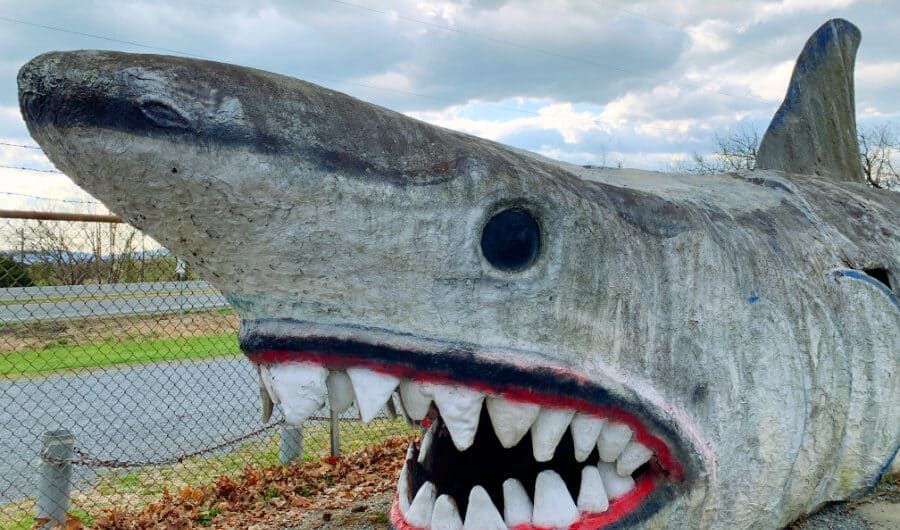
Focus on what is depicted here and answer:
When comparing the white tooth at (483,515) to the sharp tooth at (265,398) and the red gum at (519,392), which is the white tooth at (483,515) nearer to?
the red gum at (519,392)

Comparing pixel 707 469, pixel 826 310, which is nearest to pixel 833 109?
pixel 826 310

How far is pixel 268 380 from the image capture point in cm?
177

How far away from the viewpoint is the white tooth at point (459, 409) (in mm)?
1779

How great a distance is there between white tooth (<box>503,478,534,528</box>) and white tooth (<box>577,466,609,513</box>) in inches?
5.8

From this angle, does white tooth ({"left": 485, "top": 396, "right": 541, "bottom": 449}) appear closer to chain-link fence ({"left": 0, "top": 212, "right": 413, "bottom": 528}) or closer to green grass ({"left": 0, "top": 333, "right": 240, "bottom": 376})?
chain-link fence ({"left": 0, "top": 212, "right": 413, "bottom": 528})

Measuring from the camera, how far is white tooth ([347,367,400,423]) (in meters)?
1.72

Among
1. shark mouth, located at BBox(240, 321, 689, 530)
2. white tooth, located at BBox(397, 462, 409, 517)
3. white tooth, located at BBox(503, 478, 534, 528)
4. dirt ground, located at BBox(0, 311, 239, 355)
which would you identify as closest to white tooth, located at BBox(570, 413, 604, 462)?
shark mouth, located at BBox(240, 321, 689, 530)

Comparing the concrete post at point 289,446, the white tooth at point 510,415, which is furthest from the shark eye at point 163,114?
the concrete post at point 289,446

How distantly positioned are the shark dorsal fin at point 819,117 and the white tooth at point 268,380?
343cm

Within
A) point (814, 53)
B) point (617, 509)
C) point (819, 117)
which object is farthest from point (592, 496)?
point (814, 53)

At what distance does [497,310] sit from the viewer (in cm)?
182

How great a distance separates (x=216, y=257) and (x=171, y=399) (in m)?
8.86

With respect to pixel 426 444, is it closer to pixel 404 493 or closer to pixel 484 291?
pixel 404 493

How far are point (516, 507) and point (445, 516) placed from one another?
20 cm
